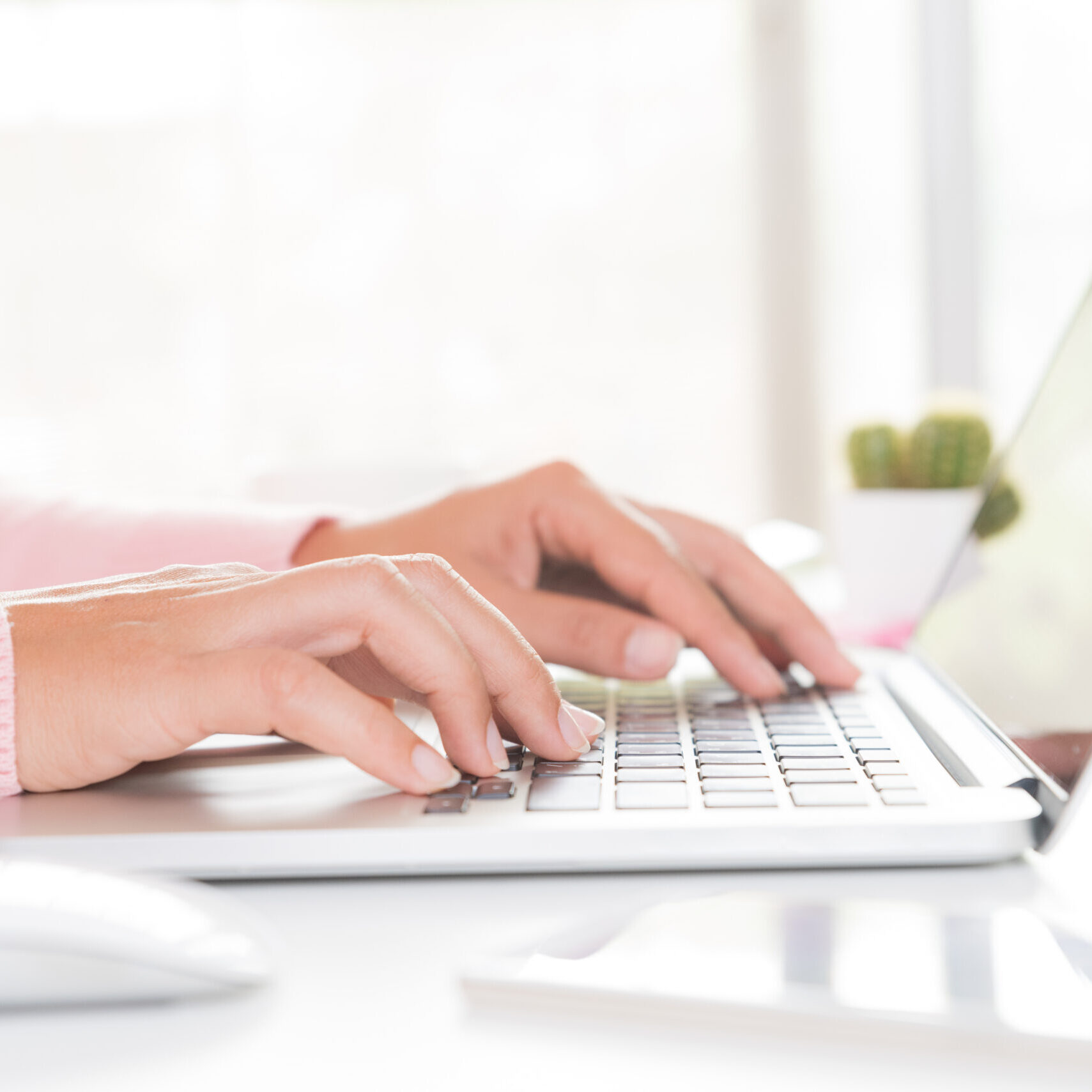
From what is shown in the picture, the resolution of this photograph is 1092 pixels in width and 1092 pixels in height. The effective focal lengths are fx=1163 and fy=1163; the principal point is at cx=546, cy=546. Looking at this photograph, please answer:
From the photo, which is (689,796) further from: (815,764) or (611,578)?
(611,578)

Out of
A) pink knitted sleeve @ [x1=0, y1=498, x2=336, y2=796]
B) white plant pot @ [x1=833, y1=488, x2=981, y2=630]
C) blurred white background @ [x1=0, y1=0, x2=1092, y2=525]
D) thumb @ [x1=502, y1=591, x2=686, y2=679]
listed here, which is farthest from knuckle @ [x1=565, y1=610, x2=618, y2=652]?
blurred white background @ [x1=0, y1=0, x2=1092, y2=525]

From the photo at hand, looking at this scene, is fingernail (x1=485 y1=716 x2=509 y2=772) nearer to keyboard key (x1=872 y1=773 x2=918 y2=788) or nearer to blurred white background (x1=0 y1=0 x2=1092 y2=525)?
keyboard key (x1=872 y1=773 x2=918 y2=788)

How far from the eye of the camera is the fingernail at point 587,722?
1.44 ft

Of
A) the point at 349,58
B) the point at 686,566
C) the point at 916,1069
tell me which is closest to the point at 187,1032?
the point at 916,1069

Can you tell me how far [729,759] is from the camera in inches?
15.9

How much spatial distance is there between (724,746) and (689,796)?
78mm

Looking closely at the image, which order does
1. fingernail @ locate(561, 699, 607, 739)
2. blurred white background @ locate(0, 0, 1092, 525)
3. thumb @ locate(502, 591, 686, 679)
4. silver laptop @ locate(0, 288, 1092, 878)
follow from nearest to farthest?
silver laptop @ locate(0, 288, 1092, 878) < fingernail @ locate(561, 699, 607, 739) < thumb @ locate(502, 591, 686, 679) < blurred white background @ locate(0, 0, 1092, 525)

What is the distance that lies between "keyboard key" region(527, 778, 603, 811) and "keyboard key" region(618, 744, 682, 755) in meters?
0.04

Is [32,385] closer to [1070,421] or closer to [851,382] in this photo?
[851,382]

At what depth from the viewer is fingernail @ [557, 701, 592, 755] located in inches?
16.2

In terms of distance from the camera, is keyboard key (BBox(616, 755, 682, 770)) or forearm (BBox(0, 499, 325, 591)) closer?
keyboard key (BBox(616, 755, 682, 770))

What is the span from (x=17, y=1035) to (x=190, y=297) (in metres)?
2.90

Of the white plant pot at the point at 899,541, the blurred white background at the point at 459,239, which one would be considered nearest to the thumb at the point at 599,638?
the white plant pot at the point at 899,541

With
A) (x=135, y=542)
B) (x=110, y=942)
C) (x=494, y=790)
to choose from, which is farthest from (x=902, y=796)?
(x=135, y=542)
